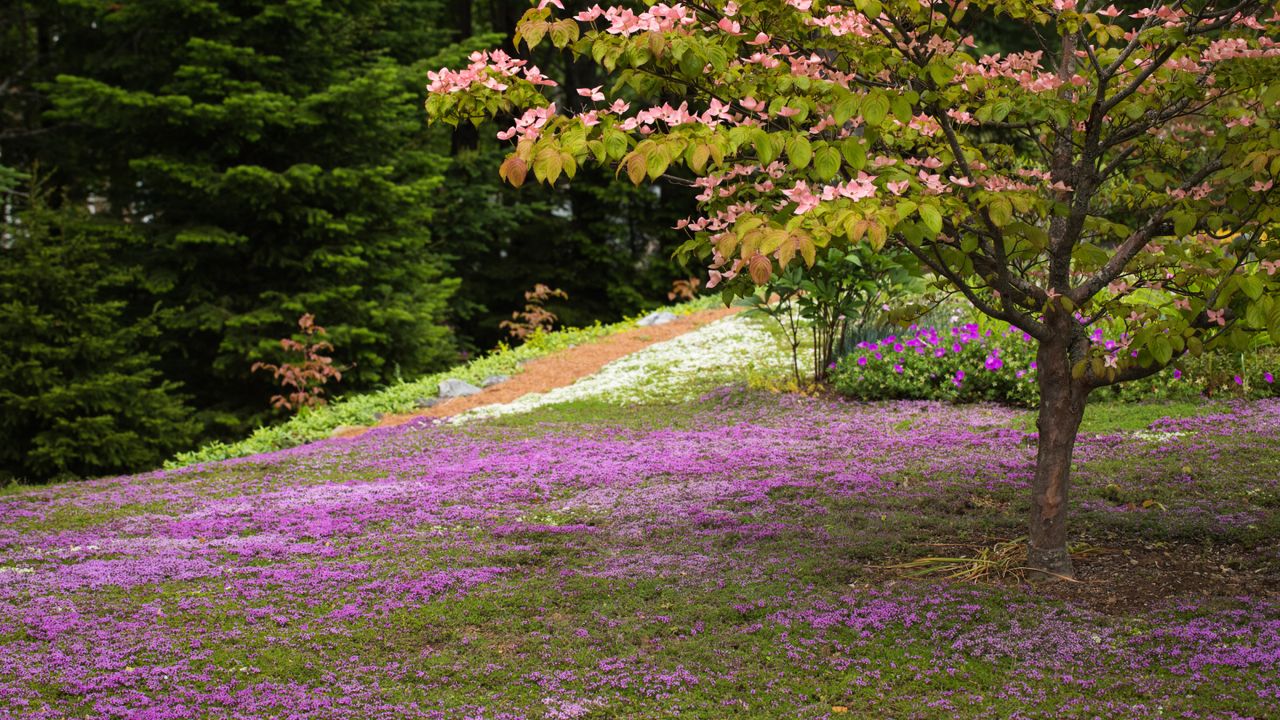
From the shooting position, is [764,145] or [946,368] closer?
[764,145]

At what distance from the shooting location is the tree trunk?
4.45 meters

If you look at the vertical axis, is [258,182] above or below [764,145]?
above

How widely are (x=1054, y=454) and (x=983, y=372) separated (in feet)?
15.1

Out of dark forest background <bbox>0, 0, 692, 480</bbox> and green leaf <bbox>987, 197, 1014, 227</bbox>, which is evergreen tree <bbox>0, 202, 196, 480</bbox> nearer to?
dark forest background <bbox>0, 0, 692, 480</bbox>

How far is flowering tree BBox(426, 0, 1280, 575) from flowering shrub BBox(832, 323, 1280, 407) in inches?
156

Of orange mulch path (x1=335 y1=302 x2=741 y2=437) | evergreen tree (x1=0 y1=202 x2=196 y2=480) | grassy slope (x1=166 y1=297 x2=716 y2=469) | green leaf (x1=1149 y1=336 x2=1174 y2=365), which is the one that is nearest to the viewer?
green leaf (x1=1149 y1=336 x2=1174 y2=365)

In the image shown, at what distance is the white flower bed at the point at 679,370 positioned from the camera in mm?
10555

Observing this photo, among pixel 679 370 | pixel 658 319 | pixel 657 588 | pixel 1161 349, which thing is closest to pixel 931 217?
pixel 1161 349

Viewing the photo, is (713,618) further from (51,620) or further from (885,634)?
(51,620)

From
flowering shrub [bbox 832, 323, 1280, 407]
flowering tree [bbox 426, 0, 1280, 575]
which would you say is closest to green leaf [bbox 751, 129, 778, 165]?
flowering tree [bbox 426, 0, 1280, 575]

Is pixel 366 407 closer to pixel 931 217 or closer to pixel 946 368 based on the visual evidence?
pixel 946 368

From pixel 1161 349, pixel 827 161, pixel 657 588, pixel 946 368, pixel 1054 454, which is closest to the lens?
pixel 827 161

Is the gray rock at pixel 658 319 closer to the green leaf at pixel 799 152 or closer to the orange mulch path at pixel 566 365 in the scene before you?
the orange mulch path at pixel 566 365

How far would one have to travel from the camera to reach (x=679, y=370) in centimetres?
1166
